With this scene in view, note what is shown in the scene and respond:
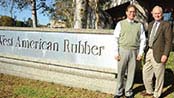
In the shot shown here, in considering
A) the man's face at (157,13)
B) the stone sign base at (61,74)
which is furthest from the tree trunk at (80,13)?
the man's face at (157,13)

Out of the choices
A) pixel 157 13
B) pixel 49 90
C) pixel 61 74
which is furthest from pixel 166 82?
pixel 49 90

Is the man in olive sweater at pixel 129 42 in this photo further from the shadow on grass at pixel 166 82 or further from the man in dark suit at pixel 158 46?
the shadow on grass at pixel 166 82

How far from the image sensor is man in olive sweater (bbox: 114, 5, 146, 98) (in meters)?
7.79

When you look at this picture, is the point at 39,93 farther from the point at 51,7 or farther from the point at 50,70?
the point at 51,7

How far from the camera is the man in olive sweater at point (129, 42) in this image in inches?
307

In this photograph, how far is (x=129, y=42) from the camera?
778 cm

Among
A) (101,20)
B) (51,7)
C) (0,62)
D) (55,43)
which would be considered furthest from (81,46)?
(51,7)

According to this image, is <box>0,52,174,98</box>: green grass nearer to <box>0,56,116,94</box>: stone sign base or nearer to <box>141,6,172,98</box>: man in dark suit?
<box>0,56,116,94</box>: stone sign base

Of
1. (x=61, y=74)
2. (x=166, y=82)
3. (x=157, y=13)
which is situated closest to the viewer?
(x=157, y=13)

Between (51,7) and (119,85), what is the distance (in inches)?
1145

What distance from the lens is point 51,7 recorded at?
1438 inches

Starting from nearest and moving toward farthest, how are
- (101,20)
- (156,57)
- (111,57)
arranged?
(156,57) → (111,57) → (101,20)

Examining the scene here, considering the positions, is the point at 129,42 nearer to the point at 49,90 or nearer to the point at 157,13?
the point at 157,13

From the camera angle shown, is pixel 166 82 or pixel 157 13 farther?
pixel 166 82
